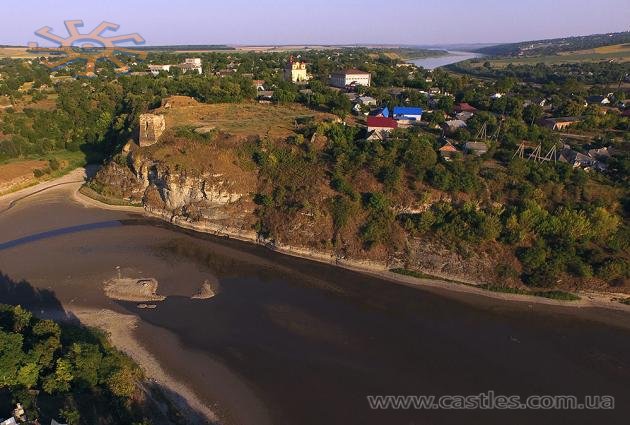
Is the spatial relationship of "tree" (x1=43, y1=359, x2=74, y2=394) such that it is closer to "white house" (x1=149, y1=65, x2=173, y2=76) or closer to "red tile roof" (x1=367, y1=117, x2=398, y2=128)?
"red tile roof" (x1=367, y1=117, x2=398, y2=128)

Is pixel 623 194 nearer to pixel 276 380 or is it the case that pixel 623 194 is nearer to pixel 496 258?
pixel 496 258

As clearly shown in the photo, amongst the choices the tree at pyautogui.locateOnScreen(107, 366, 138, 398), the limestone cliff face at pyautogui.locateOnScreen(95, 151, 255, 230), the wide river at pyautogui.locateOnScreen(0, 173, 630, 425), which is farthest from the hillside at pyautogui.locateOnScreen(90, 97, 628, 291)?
the tree at pyautogui.locateOnScreen(107, 366, 138, 398)

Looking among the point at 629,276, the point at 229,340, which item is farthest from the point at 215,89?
the point at 629,276

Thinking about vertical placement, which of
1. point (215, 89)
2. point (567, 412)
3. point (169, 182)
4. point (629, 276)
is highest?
point (215, 89)

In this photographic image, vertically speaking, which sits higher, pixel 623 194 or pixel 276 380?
pixel 623 194

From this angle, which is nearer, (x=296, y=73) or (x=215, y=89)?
(x=215, y=89)

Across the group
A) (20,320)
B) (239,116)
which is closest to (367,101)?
(239,116)
